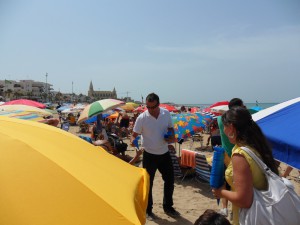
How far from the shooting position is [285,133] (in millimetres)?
2344

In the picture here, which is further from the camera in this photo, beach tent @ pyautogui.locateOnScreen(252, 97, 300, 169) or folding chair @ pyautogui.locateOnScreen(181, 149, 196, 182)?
folding chair @ pyautogui.locateOnScreen(181, 149, 196, 182)

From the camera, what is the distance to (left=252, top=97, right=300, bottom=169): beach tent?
2227 mm

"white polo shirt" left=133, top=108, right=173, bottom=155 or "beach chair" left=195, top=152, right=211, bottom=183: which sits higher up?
"white polo shirt" left=133, top=108, right=173, bottom=155

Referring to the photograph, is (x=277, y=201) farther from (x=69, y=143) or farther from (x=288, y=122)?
(x=69, y=143)

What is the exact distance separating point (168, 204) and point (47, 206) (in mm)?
3731

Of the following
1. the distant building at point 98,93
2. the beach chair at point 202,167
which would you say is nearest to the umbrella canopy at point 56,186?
the beach chair at point 202,167

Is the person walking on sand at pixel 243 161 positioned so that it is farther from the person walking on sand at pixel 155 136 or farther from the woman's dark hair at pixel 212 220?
the person walking on sand at pixel 155 136

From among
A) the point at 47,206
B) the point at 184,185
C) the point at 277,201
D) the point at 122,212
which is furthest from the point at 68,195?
the point at 184,185

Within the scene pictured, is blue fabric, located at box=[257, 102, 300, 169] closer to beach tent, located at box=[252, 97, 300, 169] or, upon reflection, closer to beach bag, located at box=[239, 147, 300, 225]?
beach tent, located at box=[252, 97, 300, 169]

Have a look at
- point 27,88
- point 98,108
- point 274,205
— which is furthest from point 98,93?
point 274,205

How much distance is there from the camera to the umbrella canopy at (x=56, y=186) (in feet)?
4.75

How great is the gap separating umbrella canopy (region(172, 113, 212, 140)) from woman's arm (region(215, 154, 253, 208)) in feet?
20.5

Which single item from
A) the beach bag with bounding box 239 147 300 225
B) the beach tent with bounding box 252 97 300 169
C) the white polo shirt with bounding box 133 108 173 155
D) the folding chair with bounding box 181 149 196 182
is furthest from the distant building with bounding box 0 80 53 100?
the beach bag with bounding box 239 147 300 225

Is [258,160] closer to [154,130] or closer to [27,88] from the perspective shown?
[154,130]
